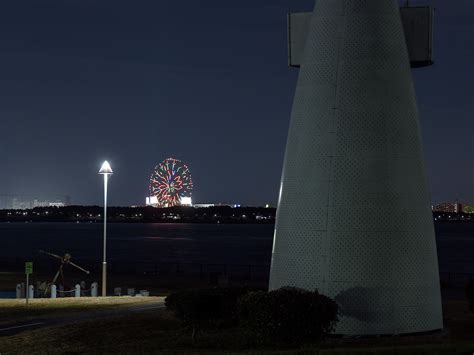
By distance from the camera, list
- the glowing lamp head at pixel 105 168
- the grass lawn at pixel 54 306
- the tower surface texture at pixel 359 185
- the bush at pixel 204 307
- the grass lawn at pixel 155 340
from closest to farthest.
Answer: the grass lawn at pixel 155 340, the tower surface texture at pixel 359 185, the bush at pixel 204 307, the grass lawn at pixel 54 306, the glowing lamp head at pixel 105 168

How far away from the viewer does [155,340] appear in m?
14.9

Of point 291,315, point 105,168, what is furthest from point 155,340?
point 105,168

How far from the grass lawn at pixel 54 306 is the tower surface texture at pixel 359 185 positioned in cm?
729

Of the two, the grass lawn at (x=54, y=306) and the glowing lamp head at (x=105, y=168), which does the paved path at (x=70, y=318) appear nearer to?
the grass lawn at (x=54, y=306)

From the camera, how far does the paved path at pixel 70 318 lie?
17597 mm

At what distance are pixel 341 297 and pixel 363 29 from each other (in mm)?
5346

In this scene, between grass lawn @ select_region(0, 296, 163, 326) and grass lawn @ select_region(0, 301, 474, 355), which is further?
grass lawn @ select_region(0, 296, 163, 326)

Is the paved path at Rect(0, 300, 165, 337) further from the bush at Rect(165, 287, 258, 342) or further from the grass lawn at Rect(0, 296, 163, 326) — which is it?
the bush at Rect(165, 287, 258, 342)

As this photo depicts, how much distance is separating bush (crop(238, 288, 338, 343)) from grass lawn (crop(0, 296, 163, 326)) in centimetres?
800

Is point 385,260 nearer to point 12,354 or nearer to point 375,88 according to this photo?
point 375,88

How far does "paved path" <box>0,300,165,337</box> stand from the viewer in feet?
57.7

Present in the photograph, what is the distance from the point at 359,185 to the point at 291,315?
3.08 m

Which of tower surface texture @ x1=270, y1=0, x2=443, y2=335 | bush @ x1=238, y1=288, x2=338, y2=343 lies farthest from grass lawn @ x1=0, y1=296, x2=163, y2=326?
bush @ x1=238, y1=288, x2=338, y2=343

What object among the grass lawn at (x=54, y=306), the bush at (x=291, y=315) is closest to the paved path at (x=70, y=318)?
the grass lawn at (x=54, y=306)
